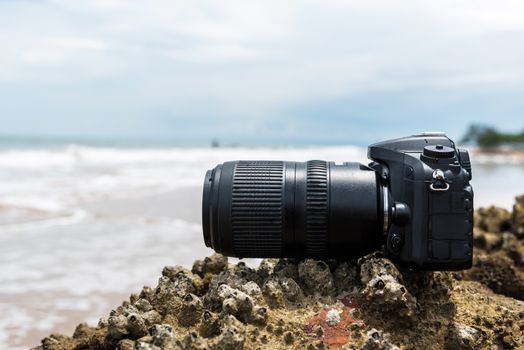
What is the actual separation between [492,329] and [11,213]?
6.28 m

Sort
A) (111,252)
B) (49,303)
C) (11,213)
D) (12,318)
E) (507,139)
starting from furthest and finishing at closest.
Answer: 1. (507,139)
2. (11,213)
3. (111,252)
4. (49,303)
5. (12,318)

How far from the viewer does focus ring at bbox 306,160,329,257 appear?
1.93m

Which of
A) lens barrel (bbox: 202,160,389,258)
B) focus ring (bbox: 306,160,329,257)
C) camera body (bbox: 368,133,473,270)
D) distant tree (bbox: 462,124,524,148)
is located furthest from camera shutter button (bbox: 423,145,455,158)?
distant tree (bbox: 462,124,524,148)

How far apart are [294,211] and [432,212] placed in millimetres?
467

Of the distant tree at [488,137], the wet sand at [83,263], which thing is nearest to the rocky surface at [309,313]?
the wet sand at [83,263]

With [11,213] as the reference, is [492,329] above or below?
above

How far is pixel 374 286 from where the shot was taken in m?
1.81

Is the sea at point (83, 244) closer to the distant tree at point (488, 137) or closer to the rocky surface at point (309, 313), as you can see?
the rocky surface at point (309, 313)

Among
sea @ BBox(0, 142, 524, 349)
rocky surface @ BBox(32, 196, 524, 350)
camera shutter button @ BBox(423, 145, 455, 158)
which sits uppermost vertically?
camera shutter button @ BBox(423, 145, 455, 158)

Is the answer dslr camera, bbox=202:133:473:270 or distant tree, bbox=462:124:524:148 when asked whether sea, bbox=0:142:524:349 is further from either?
distant tree, bbox=462:124:524:148

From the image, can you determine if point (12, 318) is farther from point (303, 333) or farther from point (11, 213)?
point (11, 213)

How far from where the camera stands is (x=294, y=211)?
6.35 ft

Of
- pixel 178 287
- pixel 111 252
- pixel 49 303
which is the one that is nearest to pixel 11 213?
pixel 111 252

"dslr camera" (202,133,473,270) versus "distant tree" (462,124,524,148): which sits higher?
"dslr camera" (202,133,473,270)
